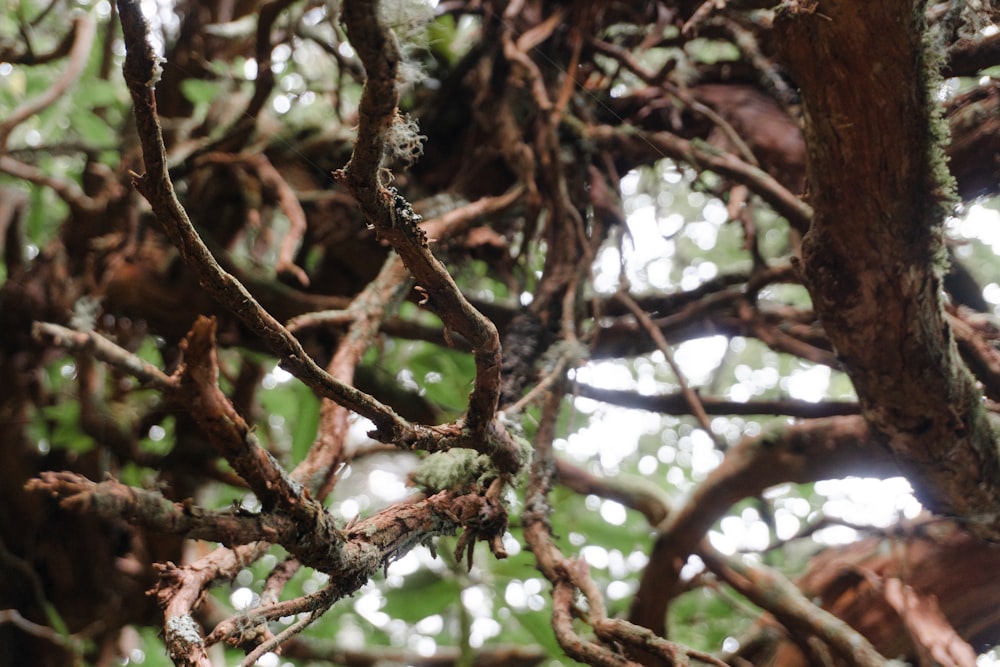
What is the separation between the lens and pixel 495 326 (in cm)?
66

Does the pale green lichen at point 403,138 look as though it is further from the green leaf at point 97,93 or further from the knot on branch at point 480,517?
the green leaf at point 97,93

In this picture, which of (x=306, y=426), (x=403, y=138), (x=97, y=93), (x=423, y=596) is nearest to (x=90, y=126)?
(x=97, y=93)

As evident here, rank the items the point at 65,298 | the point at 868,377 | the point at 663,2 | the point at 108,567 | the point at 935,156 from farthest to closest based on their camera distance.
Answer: the point at 108,567, the point at 65,298, the point at 663,2, the point at 868,377, the point at 935,156

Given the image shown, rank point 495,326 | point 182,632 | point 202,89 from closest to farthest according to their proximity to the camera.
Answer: point 182,632
point 495,326
point 202,89

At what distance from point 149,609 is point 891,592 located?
1382 mm

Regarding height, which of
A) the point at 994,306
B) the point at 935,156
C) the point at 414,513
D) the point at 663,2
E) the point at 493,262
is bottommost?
the point at 414,513

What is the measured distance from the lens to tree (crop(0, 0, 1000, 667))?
0.43m

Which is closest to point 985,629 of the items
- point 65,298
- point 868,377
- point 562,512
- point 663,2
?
point 868,377

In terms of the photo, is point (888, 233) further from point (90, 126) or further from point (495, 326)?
point (90, 126)

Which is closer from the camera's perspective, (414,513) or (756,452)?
(414,513)

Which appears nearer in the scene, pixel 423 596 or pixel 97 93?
pixel 423 596

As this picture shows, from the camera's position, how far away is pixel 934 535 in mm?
1072

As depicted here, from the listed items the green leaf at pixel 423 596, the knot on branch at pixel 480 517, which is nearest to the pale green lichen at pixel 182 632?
the knot on branch at pixel 480 517

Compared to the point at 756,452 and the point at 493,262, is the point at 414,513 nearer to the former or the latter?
the point at 756,452
